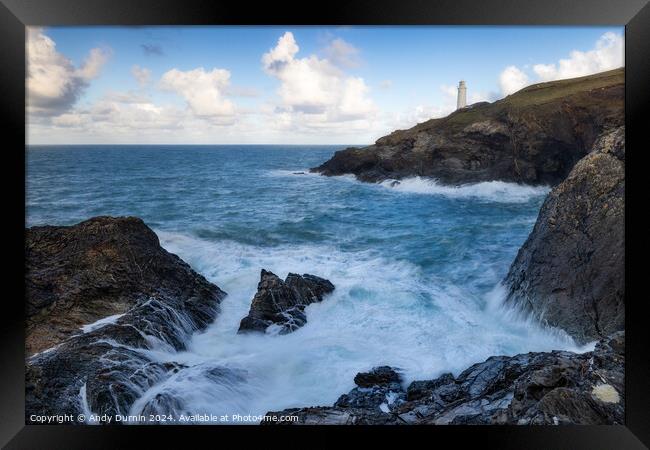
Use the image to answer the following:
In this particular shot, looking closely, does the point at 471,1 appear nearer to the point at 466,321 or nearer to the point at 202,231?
the point at 466,321

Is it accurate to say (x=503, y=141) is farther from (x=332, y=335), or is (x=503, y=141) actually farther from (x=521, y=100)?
(x=332, y=335)

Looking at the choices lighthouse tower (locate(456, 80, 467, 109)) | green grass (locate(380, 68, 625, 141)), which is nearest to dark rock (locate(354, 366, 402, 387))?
green grass (locate(380, 68, 625, 141))

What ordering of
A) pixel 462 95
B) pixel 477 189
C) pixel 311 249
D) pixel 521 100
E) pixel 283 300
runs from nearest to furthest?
pixel 283 300
pixel 462 95
pixel 311 249
pixel 521 100
pixel 477 189

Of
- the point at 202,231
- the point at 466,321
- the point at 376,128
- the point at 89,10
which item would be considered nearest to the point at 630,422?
the point at 466,321

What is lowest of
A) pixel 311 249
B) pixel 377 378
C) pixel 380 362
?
pixel 377 378

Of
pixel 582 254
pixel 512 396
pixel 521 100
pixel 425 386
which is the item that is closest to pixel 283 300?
pixel 425 386

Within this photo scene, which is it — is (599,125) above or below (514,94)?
below

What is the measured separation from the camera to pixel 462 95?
5180 mm

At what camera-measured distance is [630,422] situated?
3.99 m

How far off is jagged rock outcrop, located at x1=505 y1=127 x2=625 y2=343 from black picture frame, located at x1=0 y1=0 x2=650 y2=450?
24cm

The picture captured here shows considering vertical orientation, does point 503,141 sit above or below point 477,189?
above

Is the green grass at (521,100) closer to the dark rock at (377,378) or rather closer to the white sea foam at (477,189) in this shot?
the white sea foam at (477,189)

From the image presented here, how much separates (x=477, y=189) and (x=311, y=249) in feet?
8.40

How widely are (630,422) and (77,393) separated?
511 cm
